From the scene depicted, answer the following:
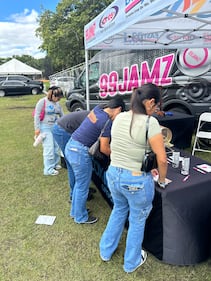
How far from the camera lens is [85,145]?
7.64 feet

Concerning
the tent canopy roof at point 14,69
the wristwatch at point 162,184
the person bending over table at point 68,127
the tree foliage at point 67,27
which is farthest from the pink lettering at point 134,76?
the tent canopy roof at point 14,69

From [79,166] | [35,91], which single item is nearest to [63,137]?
[79,166]

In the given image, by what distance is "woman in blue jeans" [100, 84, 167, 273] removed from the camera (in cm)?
163

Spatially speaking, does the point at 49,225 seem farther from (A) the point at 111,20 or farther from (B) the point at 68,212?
(A) the point at 111,20

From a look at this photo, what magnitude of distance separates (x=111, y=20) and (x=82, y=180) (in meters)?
2.11

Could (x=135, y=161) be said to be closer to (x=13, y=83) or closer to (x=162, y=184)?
(x=162, y=184)

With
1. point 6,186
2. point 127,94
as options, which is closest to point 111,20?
point 6,186

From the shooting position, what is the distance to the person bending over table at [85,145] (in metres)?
2.11

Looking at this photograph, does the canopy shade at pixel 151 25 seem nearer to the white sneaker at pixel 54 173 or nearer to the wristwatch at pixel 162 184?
the wristwatch at pixel 162 184

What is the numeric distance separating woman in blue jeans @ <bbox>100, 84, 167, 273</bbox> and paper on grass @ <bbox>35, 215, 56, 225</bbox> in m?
1.02

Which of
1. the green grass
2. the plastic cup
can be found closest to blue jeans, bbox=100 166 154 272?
the green grass

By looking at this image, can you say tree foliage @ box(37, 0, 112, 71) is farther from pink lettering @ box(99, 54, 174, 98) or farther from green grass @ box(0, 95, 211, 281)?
green grass @ box(0, 95, 211, 281)

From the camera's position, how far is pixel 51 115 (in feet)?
12.3

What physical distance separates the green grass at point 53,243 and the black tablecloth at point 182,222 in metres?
0.12
